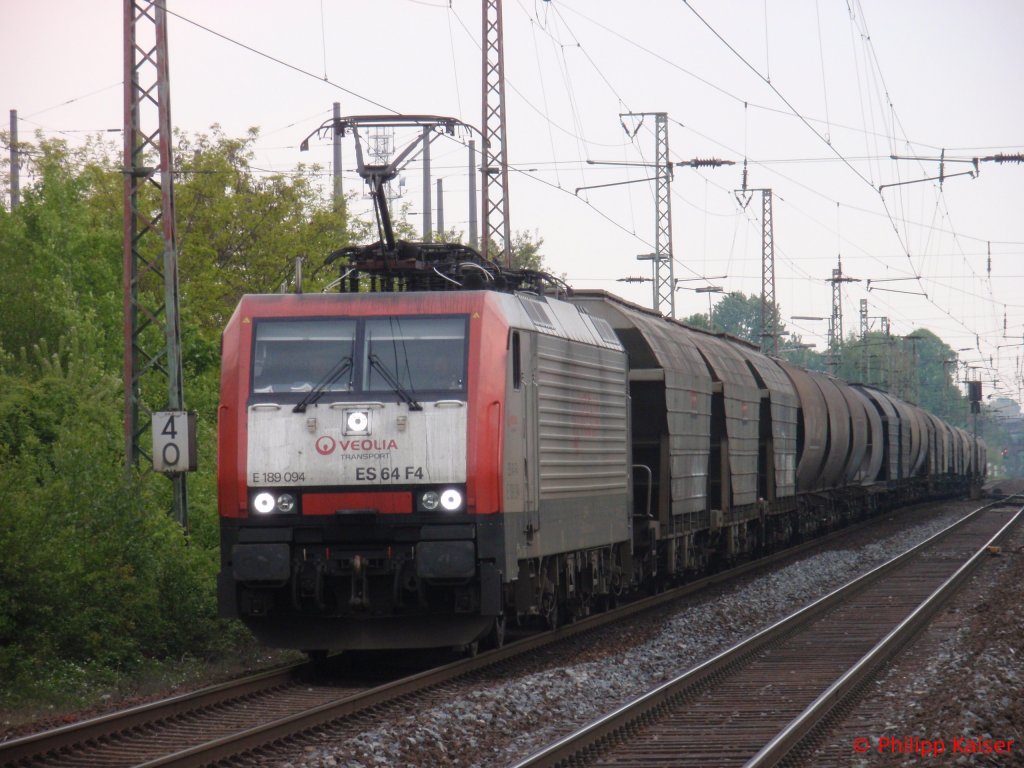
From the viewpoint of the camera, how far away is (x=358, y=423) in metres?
12.1

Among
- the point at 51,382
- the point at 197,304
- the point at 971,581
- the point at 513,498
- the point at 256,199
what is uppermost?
the point at 256,199

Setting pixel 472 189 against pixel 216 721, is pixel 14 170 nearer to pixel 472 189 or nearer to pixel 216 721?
pixel 472 189

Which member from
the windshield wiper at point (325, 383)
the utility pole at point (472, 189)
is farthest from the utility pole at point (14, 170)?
the windshield wiper at point (325, 383)

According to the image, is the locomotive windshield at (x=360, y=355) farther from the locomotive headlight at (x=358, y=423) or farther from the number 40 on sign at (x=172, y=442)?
the number 40 on sign at (x=172, y=442)

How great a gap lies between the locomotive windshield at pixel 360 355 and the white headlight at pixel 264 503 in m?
0.89

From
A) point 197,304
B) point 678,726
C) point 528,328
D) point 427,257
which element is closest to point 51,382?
point 427,257

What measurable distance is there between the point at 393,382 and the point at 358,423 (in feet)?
1.52

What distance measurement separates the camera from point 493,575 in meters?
11.9

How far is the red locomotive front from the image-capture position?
11.9 meters

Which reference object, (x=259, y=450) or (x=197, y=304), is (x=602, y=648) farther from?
(x=197, y=304)

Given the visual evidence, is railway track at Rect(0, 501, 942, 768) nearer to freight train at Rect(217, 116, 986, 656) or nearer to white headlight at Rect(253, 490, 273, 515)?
freight train at Rect(217, 116, 986, 656)

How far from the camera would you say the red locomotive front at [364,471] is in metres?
11.9

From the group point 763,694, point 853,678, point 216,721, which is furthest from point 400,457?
point 853,678

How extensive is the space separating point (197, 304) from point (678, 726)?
21509mm
